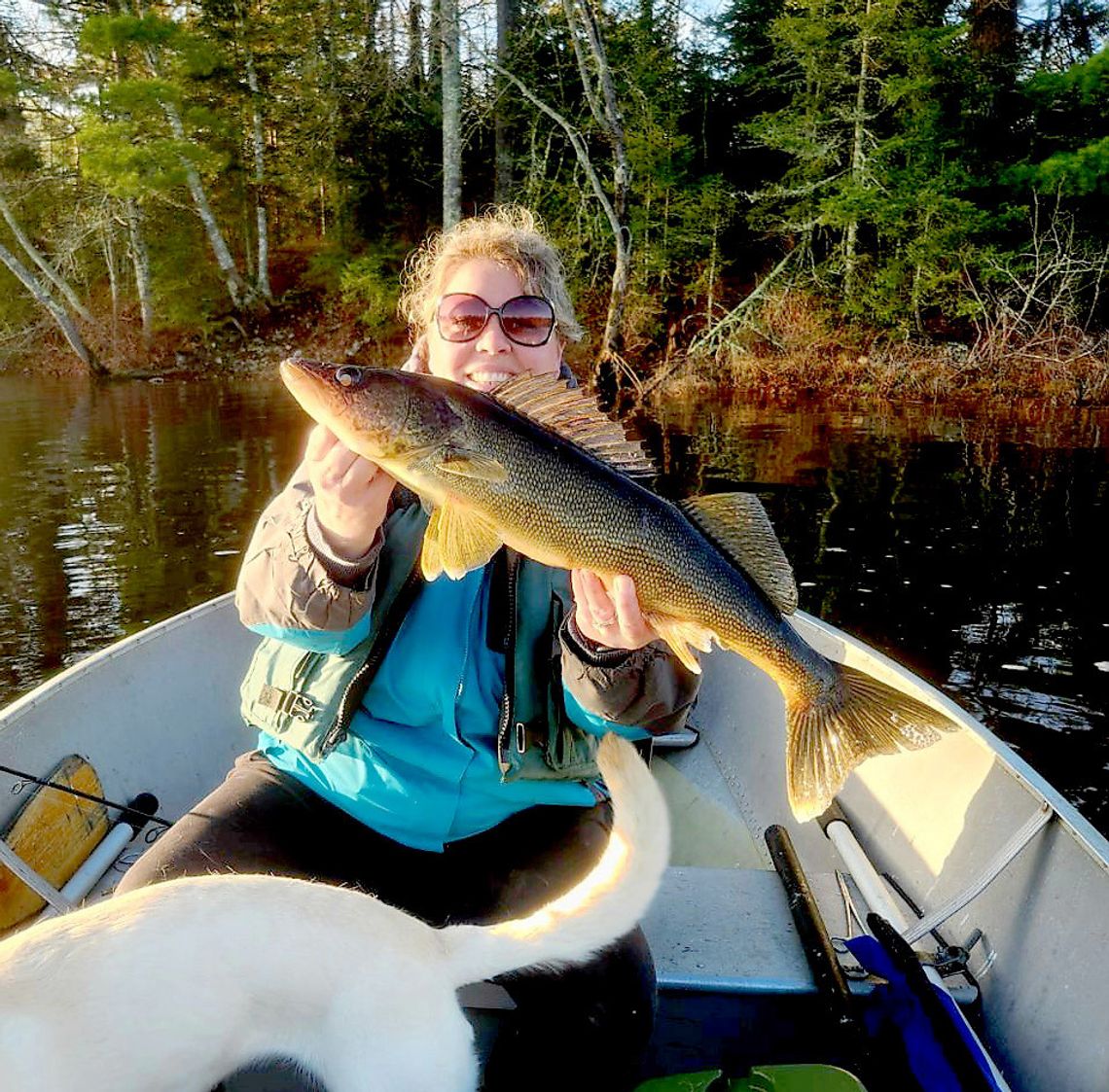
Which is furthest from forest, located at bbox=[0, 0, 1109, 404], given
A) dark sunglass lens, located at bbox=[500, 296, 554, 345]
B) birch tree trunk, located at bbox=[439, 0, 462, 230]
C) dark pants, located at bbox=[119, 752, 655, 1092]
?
dark pants, located at bbox=[119, 752, 655, 1092]

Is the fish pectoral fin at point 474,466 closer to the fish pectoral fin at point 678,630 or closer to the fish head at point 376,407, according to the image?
the fish head at point 376,407

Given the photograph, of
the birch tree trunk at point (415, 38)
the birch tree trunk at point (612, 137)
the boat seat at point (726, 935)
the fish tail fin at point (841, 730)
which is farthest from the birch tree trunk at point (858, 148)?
the fish tail fin at point (841, 730)

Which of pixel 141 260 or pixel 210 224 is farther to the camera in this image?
pixel 141 260

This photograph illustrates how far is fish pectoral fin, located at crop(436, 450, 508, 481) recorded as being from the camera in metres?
2.07

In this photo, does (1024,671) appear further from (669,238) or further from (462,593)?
(669,238)

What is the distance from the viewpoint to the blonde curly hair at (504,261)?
2.95 metres

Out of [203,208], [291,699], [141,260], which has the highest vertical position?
[203,208]

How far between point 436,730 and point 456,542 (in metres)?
0.58

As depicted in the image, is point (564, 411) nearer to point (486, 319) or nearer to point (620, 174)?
point (486, 319)

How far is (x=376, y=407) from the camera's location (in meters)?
1.99

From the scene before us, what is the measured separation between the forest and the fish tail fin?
16.3 m

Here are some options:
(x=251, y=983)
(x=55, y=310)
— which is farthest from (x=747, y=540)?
(x=55, y=310)

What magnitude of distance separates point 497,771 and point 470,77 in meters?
25.6

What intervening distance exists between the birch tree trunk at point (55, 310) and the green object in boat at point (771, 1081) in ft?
92.6
